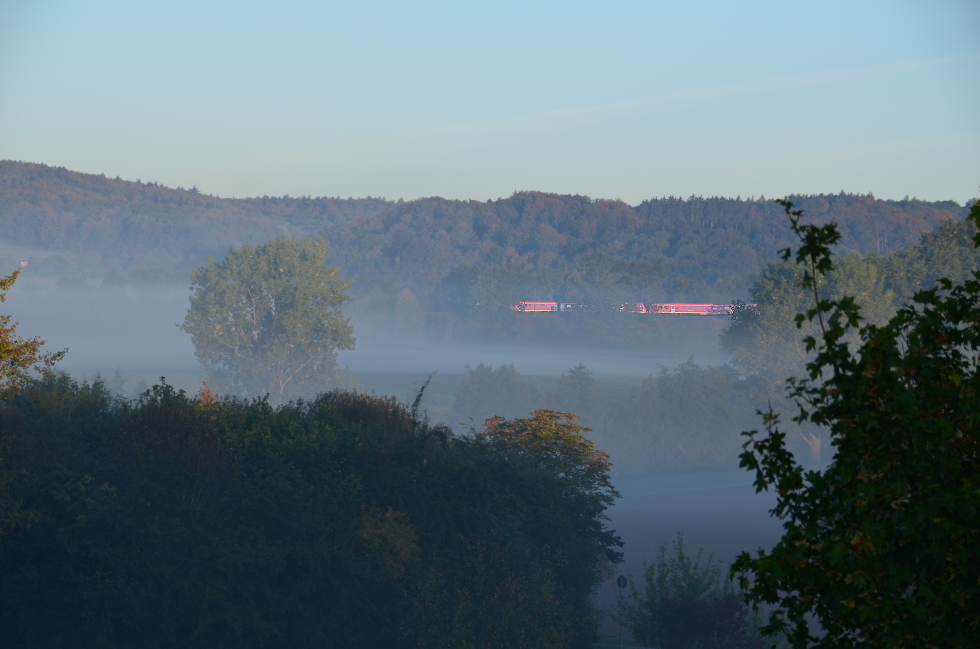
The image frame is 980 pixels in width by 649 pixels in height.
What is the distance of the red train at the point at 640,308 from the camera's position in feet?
604

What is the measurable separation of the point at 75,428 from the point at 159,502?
5.76m

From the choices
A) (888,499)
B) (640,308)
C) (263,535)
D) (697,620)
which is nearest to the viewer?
(888,499)

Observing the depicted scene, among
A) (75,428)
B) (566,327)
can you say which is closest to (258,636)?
(75,428)

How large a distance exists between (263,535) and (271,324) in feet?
287

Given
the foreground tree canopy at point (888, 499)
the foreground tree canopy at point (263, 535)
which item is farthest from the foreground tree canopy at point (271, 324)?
the foreground tree canopy at point (888, 499)

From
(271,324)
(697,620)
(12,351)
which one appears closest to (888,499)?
(12,351)

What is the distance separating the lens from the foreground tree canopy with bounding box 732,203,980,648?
7879mm

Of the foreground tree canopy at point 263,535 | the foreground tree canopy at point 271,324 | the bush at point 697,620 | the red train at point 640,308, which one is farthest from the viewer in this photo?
the red train at point 640,308

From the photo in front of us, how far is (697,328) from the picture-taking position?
186625mm

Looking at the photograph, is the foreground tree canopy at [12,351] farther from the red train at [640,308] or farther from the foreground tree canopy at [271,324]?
the red train at [640,308]

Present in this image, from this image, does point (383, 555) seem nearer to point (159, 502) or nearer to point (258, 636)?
point (258, 636)

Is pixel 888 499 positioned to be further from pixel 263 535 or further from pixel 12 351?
pixel 263 535

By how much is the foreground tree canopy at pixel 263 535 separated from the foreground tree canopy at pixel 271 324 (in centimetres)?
7105

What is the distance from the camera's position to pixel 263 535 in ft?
121
